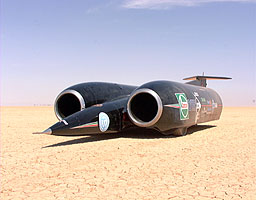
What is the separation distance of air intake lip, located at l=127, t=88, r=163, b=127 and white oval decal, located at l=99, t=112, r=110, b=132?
0.85 metres

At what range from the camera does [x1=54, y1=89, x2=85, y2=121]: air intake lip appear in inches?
460

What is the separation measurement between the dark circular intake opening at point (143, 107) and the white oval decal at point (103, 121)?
1.00 meters

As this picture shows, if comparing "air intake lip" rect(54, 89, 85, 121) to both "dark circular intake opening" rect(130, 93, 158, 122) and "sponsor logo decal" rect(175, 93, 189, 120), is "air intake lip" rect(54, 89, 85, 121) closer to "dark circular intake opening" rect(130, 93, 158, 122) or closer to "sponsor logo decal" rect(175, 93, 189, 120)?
"dark circular intake opening" rect(130, 93, 158, 122)

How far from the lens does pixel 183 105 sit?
35.0ft

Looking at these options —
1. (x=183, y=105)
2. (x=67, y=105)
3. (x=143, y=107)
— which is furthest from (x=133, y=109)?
(x=67, y=105)

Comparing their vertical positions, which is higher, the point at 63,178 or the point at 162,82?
the point at 162,82

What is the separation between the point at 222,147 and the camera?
9.16 meters

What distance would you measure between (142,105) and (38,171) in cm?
628

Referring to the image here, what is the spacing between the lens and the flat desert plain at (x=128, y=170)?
489 centimetres

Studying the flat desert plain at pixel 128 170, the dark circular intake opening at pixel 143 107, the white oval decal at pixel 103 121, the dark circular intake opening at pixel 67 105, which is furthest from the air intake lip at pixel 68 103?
the flat desert plain at pixel 128 170

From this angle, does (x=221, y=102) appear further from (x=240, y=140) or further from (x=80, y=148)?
(x=80, y=148)

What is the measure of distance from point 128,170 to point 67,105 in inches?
283

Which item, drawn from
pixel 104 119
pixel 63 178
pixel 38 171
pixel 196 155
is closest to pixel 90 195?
pixel 63 178

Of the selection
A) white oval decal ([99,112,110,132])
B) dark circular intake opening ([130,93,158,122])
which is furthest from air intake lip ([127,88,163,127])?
white oval decal ([99,112,110,132])
